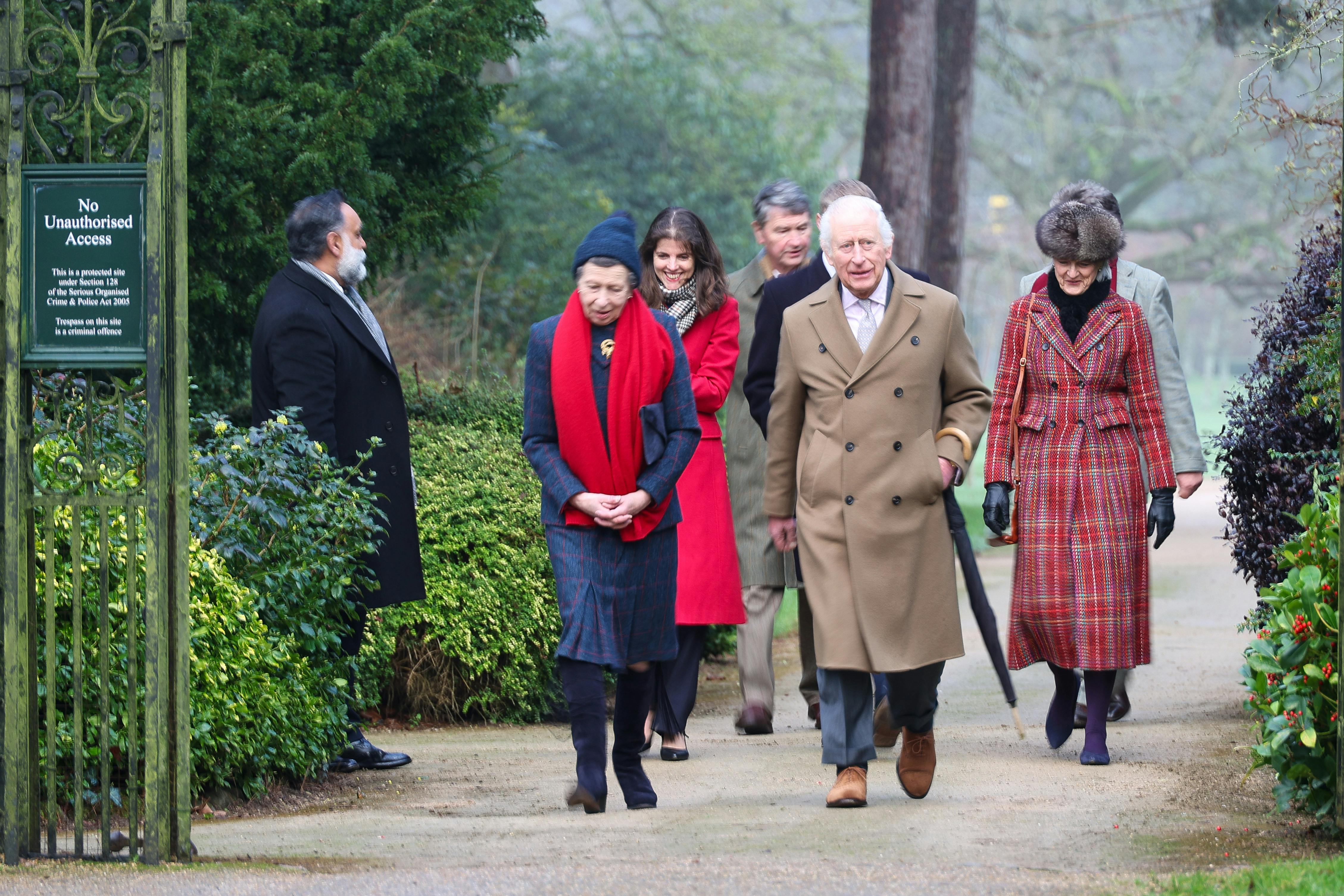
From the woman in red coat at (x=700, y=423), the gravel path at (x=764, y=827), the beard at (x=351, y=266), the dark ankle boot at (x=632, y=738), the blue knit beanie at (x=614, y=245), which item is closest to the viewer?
the gravel path at (x=764, y=827)

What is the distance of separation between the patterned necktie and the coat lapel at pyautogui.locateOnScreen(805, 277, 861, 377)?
0.04 meters

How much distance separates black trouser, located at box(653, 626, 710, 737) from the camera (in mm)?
6711

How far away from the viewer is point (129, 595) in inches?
179

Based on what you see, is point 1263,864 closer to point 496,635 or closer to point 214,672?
point 214,672

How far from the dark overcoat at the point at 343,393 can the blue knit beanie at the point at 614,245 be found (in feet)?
4.53

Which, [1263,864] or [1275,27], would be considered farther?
[1275,27]

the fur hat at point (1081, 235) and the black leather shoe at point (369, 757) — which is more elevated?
the fur hat at point (1081, 235)

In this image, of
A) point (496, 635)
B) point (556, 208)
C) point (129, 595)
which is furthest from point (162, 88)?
point (556, 208)

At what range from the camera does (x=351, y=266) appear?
21.8 ft

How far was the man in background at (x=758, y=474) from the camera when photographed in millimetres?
7371

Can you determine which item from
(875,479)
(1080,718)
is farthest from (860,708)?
(1080,718)

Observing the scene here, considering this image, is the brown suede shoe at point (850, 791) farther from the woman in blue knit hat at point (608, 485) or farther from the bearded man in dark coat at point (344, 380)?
the bearded man in dark coat at point (344, 380)

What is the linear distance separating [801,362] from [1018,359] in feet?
4.12

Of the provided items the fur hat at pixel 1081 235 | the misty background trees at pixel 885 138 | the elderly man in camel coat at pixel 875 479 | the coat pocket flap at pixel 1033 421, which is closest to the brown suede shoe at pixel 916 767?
→ the elderly man in camel coat at pixel 875 479
